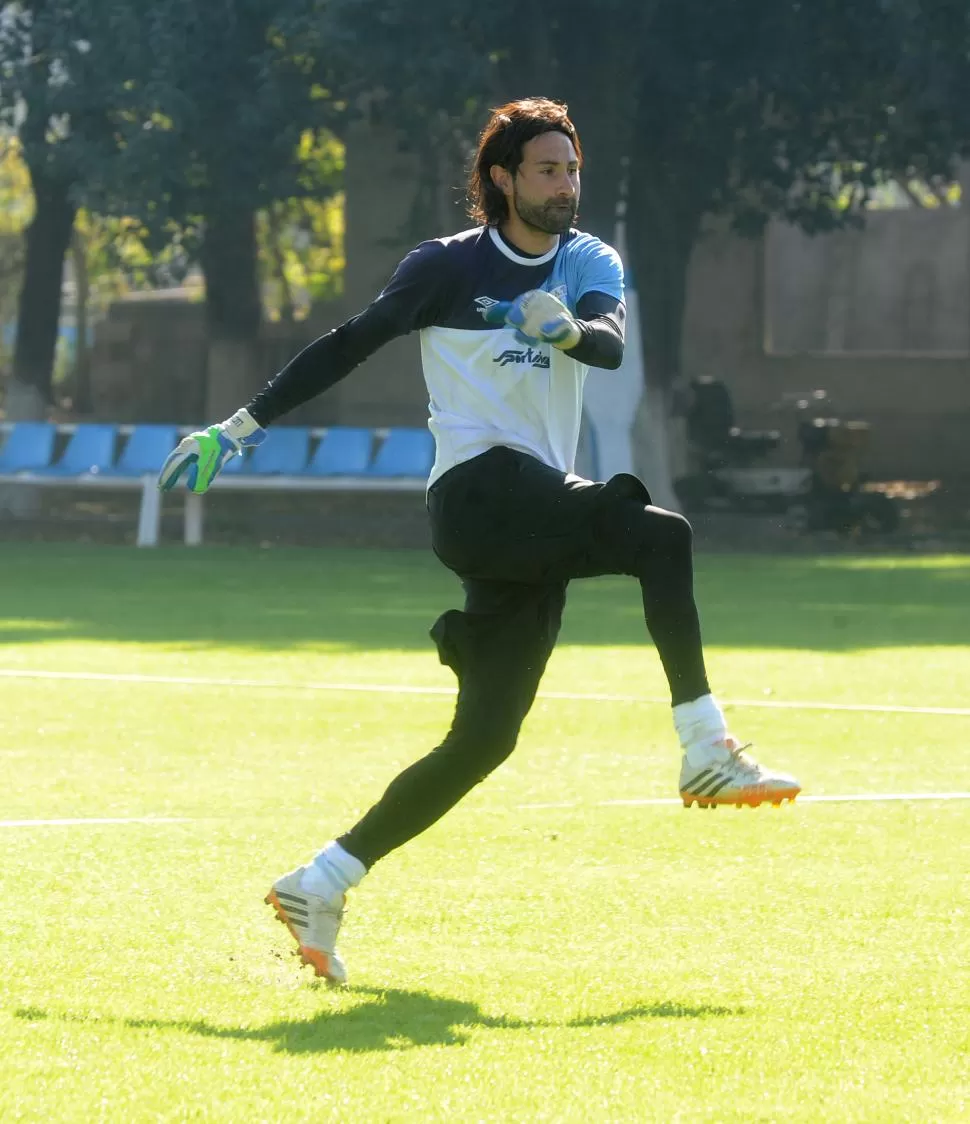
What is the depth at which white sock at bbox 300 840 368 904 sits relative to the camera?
5.37 m

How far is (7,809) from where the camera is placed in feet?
25.5

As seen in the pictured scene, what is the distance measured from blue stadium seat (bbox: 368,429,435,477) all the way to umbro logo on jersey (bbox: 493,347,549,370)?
17.7m

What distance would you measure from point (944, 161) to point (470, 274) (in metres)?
21.3

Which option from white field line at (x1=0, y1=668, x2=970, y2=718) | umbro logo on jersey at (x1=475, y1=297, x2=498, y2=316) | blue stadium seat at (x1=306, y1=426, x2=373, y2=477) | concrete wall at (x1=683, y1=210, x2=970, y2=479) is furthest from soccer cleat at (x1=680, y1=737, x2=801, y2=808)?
concrete wall at (x1=683, y1=210, x2=970, y2=479)

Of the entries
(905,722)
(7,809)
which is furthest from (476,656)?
(905,722)

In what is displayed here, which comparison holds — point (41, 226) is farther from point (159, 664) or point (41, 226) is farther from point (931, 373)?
point (159, 664)

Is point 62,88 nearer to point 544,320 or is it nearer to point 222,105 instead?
point 222,105

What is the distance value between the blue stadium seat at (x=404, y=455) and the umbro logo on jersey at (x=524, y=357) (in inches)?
698

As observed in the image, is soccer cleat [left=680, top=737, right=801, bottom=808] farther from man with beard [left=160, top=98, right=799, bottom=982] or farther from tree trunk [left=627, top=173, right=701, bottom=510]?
tree trunk [left=627, top=173, right=701, bottom=510]

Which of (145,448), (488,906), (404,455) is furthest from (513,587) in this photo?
(145,448)

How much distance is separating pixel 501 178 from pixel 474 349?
421 mm

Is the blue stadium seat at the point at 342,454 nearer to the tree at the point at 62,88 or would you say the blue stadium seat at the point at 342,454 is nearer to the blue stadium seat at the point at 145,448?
the blue stadium seat at the point at 145,448

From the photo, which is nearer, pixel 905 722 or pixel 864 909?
pixel 864 909

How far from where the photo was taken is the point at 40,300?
28.8m
